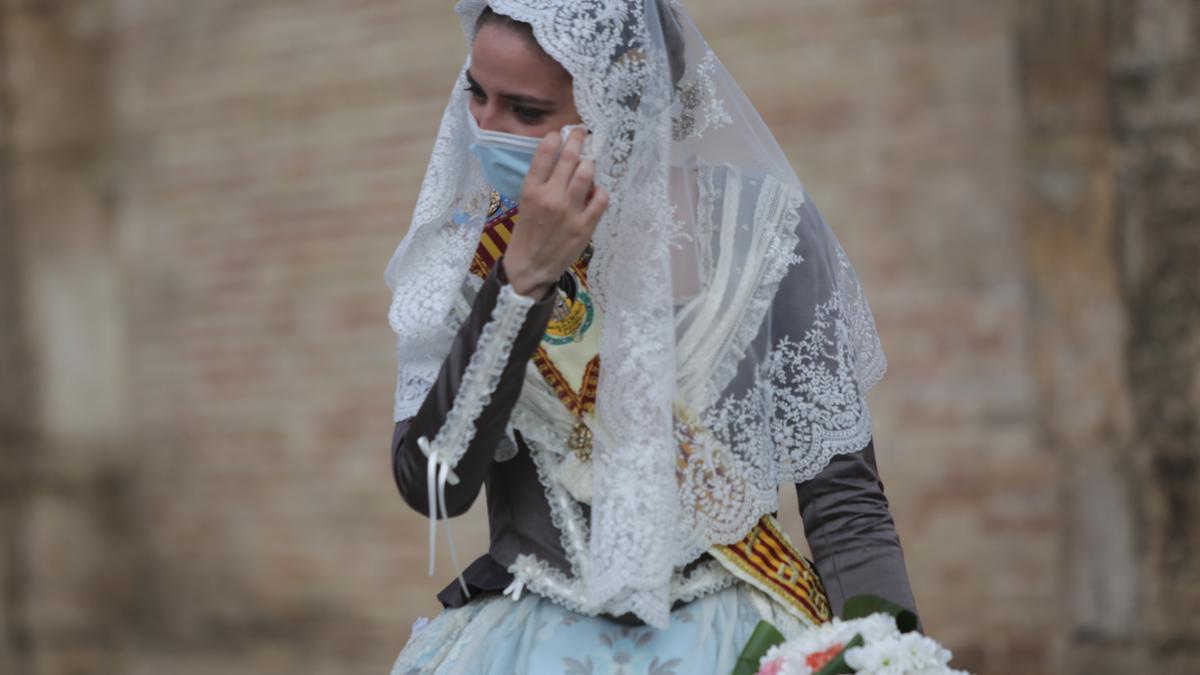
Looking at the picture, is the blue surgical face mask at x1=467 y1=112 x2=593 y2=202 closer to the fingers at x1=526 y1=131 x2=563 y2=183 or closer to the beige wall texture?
the fingers at x1=526 y1=131 x2=563 y2=183

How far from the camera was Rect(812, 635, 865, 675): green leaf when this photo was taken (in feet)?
6.23

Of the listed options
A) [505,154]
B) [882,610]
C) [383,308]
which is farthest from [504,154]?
[383,308]

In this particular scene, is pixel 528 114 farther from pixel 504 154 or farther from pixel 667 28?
pixel 667 28

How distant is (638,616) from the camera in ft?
6.86

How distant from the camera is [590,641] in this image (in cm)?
215

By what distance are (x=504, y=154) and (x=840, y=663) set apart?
30.3 inches

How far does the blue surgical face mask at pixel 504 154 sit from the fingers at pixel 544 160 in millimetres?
123

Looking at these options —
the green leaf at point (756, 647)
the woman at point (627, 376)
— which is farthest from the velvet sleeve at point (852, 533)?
the green leaf at point (756, 647)

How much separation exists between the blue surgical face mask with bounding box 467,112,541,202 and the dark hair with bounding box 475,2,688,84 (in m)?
0.13

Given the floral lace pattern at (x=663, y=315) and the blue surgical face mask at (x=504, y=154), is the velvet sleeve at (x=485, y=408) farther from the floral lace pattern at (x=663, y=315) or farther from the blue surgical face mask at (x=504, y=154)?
the blue surgical face mask at (x=504, y=154)

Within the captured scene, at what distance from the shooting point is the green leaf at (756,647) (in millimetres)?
2035

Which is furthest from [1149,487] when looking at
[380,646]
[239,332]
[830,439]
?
[239,332]

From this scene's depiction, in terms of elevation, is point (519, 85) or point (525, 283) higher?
point (519, 85)

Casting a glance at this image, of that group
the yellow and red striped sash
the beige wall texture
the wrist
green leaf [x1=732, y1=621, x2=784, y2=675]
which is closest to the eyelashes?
the yellow and red striped sash
